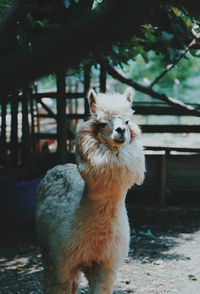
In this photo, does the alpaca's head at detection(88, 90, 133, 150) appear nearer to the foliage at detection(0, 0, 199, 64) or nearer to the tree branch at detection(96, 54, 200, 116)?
the foliage at detection(0, 0, 199, 64)

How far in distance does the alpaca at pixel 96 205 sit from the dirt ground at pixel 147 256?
143 centimetres

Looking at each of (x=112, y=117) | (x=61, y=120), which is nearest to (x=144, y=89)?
(x=61, y=120)

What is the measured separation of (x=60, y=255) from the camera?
3.80 m

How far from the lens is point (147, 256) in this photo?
6359 millimetres

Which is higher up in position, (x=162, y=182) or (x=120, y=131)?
(x=120, y=131)

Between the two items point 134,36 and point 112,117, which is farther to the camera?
point 112,117

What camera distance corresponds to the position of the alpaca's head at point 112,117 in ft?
11.3

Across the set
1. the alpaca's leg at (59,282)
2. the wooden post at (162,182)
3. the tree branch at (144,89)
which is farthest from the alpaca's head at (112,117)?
the wooden post at (162,182)

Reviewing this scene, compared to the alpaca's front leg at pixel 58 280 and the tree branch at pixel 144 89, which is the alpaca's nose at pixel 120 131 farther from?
the tree branch at pixel 144 89

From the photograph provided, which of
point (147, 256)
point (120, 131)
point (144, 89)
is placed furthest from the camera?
point (144, 89)

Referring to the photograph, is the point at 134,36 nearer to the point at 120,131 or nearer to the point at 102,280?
the point at 120,131

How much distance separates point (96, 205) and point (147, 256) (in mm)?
2969

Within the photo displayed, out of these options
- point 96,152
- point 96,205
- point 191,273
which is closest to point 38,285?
point 191,273

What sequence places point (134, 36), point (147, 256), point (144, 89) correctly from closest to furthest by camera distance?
point (134, 36) → point (147, 256) → point (144, 89)
